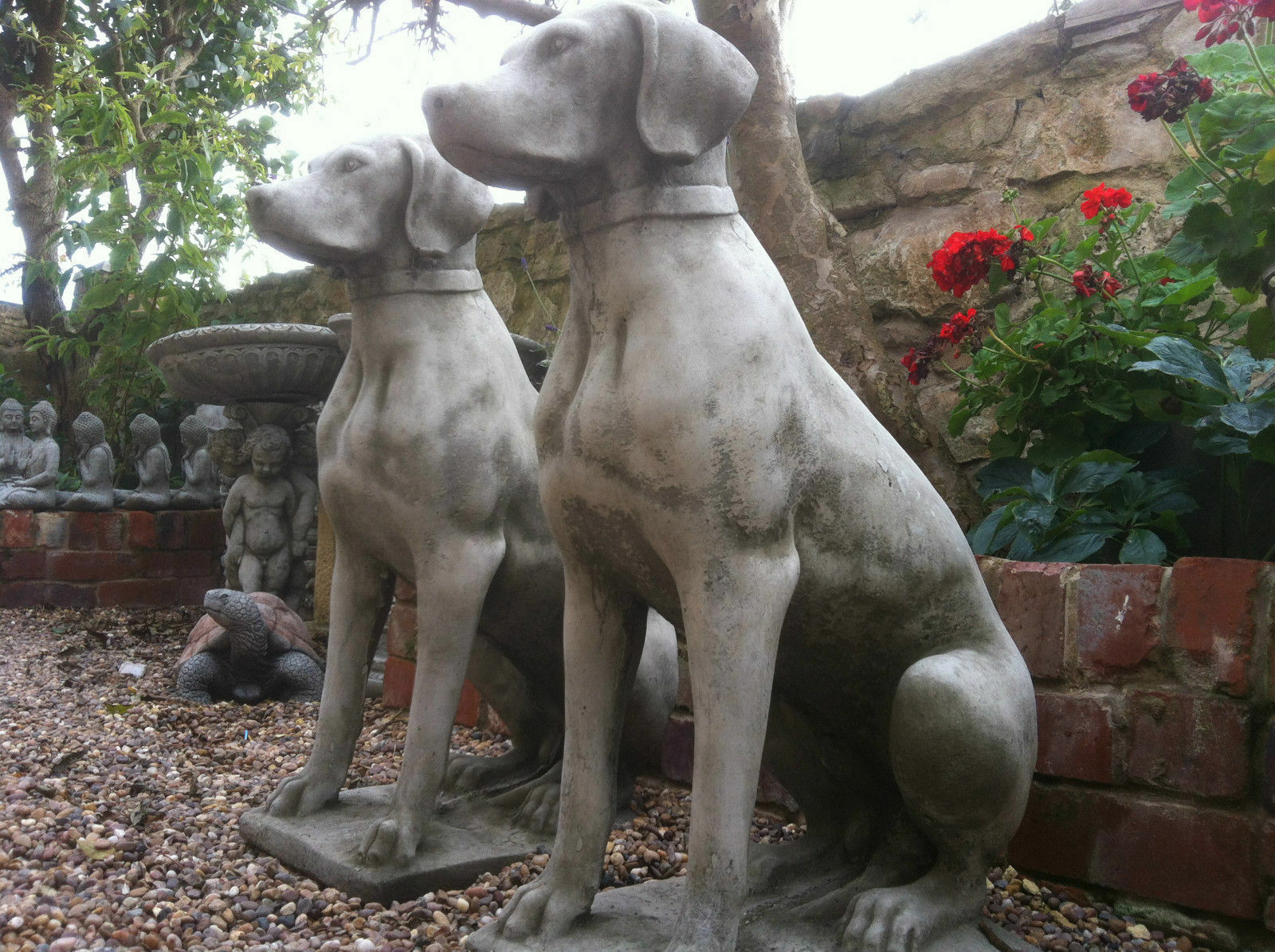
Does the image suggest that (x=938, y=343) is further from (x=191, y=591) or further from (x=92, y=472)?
(x=92, y=472)

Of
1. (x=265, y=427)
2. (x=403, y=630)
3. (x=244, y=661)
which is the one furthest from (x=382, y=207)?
(x=265, y=427)

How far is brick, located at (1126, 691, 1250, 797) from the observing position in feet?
6.54

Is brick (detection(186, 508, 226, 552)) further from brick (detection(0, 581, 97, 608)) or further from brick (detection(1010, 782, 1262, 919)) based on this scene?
brick (detection(1010, 782, 1262, 919))

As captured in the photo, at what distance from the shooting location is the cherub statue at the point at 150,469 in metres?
6.82

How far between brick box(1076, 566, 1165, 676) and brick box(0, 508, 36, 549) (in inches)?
248

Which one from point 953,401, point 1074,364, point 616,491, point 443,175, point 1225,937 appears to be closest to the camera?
point 616,491

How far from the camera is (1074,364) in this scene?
2768 mm

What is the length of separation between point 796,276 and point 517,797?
1850 mm

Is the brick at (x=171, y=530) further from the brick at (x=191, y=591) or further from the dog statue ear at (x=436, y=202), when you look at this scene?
the dog statue ear at (x=436, y=202)

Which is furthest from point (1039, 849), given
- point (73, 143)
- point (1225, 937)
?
point (73, 143)

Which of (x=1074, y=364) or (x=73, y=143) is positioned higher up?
(x=73, y=143)

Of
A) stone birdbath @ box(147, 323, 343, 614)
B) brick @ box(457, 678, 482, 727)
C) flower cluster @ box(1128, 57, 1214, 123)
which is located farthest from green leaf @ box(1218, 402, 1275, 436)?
stone birdbath @ box(147, 323, 343, 614)

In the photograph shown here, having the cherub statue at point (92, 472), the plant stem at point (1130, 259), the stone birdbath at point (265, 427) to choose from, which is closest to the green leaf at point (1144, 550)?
the plant stem at point (1130, 259)

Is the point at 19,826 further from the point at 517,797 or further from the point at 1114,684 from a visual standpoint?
the point at 1114,684
